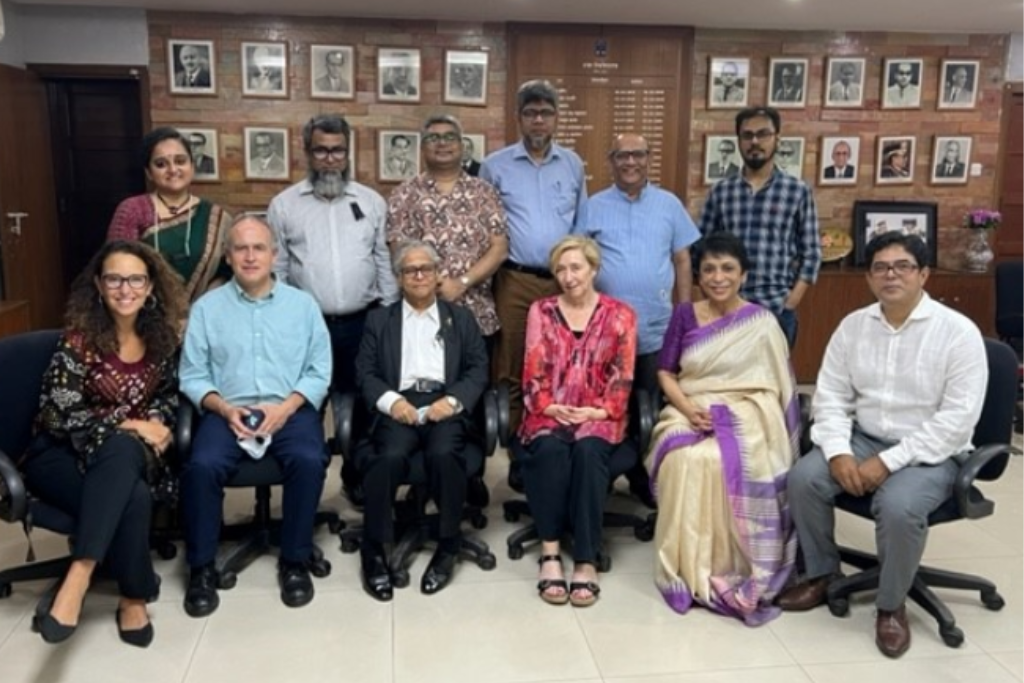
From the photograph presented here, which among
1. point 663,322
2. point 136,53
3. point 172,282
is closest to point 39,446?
point 172,282

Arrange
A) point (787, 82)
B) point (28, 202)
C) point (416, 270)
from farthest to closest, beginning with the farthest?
point (787, 82) < point (28, 202) < point (416, 270)

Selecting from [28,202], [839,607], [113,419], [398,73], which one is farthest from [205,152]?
[839,607]

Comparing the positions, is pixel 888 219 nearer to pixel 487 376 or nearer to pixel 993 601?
pixel 993 601

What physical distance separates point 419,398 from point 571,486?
2.05ft

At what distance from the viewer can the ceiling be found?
4.62 metres

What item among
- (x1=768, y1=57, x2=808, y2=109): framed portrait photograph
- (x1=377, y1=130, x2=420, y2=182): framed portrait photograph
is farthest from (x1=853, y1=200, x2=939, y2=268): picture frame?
(x1=377, y1=130, x2=420, y2=182): framed portrait photograph

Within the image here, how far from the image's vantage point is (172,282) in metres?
2.57

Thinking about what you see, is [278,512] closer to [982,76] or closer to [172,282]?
[172,282]

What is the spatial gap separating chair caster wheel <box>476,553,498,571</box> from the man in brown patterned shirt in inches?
37.7

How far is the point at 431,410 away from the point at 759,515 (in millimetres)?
1139

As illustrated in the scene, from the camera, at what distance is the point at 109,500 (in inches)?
86.7

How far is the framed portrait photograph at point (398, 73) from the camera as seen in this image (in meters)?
5.13

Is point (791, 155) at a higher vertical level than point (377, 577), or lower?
higher

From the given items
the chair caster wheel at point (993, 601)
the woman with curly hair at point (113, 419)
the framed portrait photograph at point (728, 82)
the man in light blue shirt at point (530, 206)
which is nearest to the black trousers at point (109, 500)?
the woman with curly hair at point (113, 419)
